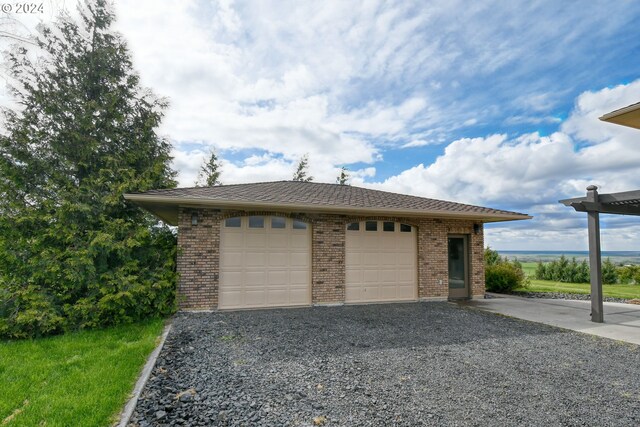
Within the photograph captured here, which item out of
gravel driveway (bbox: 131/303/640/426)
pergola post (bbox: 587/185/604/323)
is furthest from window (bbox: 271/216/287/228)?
pergola post (bbox: 587/185/604/323)

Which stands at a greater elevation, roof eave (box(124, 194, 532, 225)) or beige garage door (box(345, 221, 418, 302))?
roof eave (box(124, 194, 532, 225))

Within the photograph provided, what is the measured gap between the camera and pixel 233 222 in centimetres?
825

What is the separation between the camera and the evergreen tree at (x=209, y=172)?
1109 inches

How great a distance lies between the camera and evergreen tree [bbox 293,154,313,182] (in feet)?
97.7

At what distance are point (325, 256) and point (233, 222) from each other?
8.42 feet

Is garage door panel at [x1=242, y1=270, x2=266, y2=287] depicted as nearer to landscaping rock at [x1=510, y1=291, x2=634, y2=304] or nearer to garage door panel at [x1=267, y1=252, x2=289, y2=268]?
garage door panel at [x1=267, y1=252, x2=289, y2=268]

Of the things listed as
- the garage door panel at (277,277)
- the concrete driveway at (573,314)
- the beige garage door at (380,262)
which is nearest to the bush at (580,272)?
the concrete driveway at (573,314)

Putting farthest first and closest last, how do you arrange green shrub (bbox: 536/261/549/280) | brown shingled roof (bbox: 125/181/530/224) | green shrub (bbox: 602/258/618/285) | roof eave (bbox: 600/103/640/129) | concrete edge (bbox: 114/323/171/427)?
green shrub (bbox: 536/261/549/280), green shrub (bbox: 602/258/618/285), brown shingled roof (bbox: 125/181/530/224), roof eave (bbox: 600/103/640/129), concrete edge (bbox: 114/323/171/427)

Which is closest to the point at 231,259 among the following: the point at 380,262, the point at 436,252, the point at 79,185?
the point at 79,185

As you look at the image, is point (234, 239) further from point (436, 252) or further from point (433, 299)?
point (433, 299)

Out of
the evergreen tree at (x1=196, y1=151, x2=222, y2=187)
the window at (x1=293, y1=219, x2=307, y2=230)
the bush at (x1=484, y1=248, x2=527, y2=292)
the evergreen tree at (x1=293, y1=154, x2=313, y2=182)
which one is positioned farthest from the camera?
the evergreen tree at (x1=293, y1=154, x2=313, y2=182)

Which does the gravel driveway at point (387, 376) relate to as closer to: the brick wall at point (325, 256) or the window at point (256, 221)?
the brick wall at point (325, 256)

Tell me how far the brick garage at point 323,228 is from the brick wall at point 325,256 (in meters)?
0.02

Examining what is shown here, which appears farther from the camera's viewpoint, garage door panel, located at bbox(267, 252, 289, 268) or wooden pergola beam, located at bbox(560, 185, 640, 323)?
garage door panel, located at bbox(267, 252, 289, 268)
